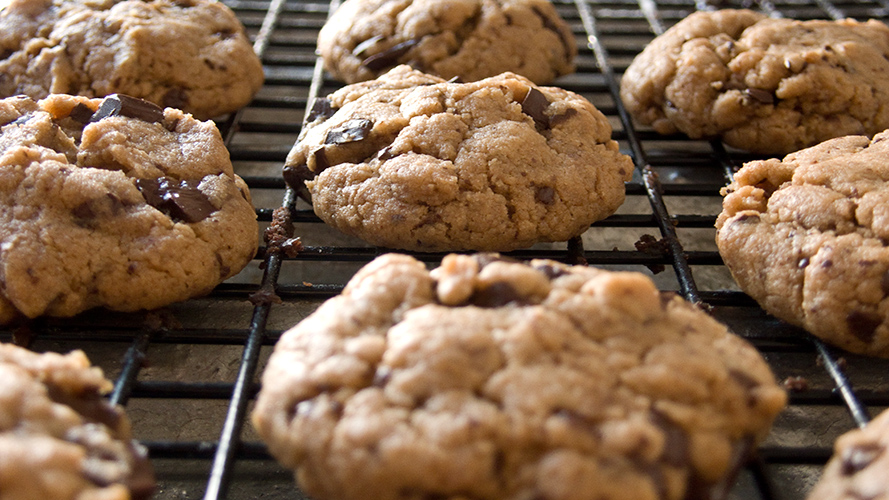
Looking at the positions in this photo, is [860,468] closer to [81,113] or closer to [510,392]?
[510,392]

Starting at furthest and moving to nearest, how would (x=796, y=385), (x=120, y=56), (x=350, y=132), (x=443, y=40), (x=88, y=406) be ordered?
(x=443, y=40) → (x=120, y=56) → (x=350, y=132) → (x=796, y=385) → (x=88, y=406)

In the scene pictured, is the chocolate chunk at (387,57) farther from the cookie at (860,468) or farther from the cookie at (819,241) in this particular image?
the cookie at (860,468)

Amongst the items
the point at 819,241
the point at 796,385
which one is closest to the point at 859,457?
the point at 796,385

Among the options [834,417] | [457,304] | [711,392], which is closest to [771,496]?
[711,392]

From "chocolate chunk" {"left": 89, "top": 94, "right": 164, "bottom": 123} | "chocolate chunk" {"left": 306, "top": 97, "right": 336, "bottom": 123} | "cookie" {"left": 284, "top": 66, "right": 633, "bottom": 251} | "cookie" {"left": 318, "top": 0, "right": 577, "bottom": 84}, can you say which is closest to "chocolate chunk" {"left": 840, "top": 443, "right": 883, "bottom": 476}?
"cookie" {"left": 284, "top": 66, "right": 633, "bottom": 251}

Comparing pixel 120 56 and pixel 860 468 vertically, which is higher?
pixel 120 56

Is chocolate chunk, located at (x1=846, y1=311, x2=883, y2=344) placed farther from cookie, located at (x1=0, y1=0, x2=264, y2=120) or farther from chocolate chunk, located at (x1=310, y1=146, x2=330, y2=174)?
cookie, located at (x1=0, y1=0, x2=264, y2=120)
